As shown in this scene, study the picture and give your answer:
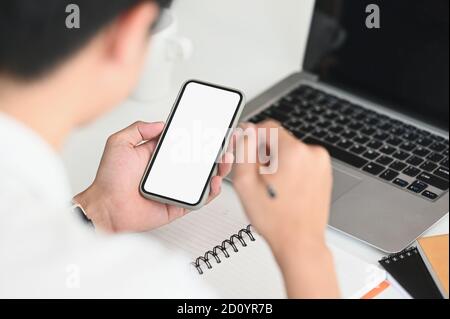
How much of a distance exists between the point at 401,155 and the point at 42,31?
0.60 m

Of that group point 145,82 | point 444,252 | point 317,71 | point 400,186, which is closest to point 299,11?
point 317,71

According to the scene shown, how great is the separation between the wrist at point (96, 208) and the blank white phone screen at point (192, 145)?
1.9 inches

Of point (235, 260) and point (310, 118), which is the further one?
point (310, 118)

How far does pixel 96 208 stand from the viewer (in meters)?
0.82

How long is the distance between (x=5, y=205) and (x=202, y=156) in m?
0.35

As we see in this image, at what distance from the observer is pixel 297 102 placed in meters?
1.10

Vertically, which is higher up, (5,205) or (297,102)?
(5,205)

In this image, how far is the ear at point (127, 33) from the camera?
52cm

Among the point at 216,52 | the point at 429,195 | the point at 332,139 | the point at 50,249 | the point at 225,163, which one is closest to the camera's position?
the point at 50,249

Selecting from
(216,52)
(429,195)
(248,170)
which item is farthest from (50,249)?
(216,52)

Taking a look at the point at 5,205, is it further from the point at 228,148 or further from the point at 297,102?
the point at 297,102

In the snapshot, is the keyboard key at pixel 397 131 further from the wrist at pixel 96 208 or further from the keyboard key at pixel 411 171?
the wrist at pixel 96 208

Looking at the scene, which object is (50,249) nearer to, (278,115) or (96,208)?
(96,208)

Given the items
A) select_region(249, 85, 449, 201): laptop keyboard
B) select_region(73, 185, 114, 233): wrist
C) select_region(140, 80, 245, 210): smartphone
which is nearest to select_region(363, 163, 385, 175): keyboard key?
select_region(249, 85, 449, 201): laptop keyboard
